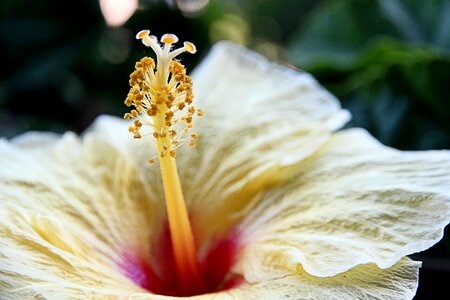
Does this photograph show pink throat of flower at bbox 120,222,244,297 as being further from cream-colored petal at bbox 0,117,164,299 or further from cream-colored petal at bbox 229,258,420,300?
cream-colored petal at bbox 229,258,420,300

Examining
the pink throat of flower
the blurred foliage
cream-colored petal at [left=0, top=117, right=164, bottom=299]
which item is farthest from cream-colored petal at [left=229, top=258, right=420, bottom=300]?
the blurred foliage

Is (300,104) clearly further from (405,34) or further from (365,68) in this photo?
(405,34)

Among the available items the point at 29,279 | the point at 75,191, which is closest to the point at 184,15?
the point at 75,191

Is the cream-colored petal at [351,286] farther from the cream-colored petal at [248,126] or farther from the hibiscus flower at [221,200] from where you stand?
the cream-colored petal at [248,126]

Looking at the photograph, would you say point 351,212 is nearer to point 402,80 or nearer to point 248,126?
point 248,126

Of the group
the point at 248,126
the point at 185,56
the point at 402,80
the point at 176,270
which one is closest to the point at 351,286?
the point at 176,270

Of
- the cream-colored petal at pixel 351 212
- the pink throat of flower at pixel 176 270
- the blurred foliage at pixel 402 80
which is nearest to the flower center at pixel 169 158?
the pink throat of flower at pixel 176 270
